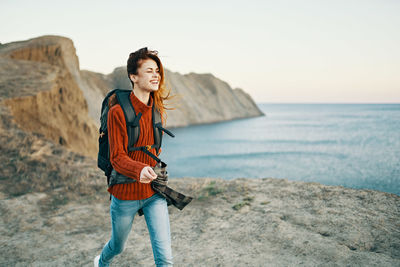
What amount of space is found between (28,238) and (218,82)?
2935 inches

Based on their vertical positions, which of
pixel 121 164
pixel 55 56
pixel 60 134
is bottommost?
pixel 60 134

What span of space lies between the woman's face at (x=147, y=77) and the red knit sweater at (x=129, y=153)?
11 cm

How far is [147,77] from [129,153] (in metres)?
0.60

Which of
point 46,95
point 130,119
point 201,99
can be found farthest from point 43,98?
point 201,99

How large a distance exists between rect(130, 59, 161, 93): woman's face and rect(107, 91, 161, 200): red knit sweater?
11 centimetres

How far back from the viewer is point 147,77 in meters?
2.34

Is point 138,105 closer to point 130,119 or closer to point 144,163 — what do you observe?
point 130,119

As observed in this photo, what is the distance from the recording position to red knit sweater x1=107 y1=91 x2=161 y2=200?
208 cm

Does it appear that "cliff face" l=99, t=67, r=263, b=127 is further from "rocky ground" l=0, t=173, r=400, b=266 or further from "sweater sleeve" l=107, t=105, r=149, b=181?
"sweater sleeve" l=107, t=105, r=149, b=181

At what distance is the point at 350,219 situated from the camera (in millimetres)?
4105

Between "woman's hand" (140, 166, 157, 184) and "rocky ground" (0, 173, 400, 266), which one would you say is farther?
"rocky ground" (0, 173, 400, 266)

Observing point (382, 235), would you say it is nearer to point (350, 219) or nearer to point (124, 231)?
point (350, 219)

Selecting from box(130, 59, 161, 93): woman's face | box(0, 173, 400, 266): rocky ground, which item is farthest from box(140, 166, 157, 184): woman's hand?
box(0, 173, 400, 266): rocky ground

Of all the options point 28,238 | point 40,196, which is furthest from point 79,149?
point 28,238
